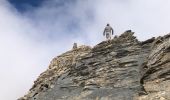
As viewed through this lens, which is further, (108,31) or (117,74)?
(108,31)

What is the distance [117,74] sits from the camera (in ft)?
156

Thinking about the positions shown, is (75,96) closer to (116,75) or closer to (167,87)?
(116,75)

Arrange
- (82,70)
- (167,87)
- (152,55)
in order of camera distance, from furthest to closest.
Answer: (82,70), (152,55), (167,87)

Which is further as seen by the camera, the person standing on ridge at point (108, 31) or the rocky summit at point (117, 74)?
the person standing on ridge at point (108, 31)

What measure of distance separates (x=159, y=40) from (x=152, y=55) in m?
4.00

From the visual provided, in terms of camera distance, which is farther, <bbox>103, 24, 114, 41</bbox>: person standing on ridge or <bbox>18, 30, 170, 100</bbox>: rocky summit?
<bbox>103, 24, 114, 41</bbox>: person standing on ridge

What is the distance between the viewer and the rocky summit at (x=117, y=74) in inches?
1627

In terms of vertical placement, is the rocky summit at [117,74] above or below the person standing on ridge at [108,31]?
below

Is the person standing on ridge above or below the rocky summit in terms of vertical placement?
above

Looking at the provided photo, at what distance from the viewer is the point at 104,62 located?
52500 mm

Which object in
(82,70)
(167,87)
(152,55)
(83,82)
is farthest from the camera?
(82,70)

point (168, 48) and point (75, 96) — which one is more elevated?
point (168, 48)

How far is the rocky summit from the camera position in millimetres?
41338

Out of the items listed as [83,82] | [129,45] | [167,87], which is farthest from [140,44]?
[167,87]
